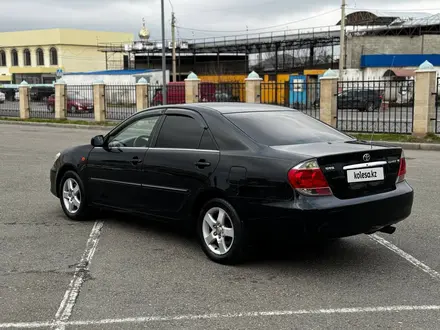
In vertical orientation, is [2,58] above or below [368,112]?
above

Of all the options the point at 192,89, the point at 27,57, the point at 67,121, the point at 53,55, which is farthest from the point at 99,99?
the point at 27,57

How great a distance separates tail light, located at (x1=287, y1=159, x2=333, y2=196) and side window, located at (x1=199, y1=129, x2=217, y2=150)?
1011 mm

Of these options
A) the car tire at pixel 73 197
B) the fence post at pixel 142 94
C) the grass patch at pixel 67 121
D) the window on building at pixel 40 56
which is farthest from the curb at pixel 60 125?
the window on building at pixel 40 56

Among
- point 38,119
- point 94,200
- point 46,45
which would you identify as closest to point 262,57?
point 46,45

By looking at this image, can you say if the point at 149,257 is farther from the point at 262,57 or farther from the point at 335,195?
the point at 262,57

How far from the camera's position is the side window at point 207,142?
17.8 feet

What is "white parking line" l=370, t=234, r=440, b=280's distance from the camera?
197 inches

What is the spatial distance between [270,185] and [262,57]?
71327mm

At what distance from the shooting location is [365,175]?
499 cm

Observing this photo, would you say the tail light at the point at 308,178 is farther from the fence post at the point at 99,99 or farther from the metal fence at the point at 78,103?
the metal fence at the point at 78,103

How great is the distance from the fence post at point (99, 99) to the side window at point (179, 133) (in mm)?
23939

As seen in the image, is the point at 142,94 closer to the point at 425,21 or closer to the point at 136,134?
the point at 136,134

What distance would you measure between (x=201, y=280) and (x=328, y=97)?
17235mm

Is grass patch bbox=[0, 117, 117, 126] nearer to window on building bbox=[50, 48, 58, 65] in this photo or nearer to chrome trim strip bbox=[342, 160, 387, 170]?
chrome trim strip bbox=[342, 160, 387, 170]
